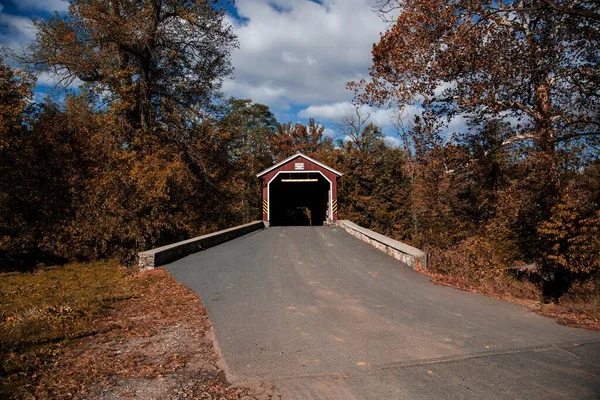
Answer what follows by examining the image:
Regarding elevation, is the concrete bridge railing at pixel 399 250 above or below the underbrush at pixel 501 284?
above

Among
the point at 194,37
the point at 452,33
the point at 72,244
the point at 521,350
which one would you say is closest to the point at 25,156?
the point at 72,244

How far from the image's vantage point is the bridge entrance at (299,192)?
2634 cm

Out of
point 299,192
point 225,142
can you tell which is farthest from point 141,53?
point 299,192

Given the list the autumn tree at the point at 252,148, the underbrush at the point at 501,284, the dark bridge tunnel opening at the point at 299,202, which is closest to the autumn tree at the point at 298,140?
the autumn tree at the point at 252,148

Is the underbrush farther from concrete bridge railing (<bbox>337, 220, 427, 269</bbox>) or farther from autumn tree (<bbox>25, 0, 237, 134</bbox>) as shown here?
autumn tree (<bbox>25, 0, 237, 134</bbox>)

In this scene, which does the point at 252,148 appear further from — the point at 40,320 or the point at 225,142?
the point at 40,320

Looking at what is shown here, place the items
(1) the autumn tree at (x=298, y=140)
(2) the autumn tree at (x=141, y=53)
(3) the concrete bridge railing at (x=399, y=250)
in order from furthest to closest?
1. (1) the autumn tree at (x=298, y=140)
2. (2) the autumn tree at (x=141, y=53)
3. (3) the concrete bridge railing at (x=399, y=250)

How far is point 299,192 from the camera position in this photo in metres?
36.3

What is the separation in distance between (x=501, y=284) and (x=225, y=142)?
15484 mm

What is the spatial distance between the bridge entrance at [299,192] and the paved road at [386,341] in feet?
57.0

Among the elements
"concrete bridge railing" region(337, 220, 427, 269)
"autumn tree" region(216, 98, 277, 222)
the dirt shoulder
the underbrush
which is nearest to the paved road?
the dirt shoulder

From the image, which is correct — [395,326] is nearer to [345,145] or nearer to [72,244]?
[72,244]

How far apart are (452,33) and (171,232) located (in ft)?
42.4

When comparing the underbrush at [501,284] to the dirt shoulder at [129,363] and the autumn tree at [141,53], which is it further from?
the autumn tree at [141,53]
